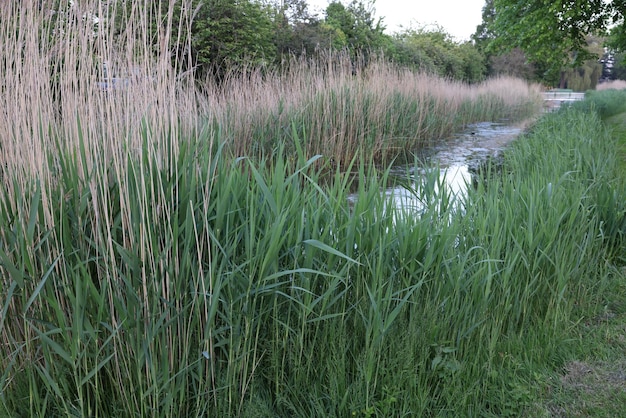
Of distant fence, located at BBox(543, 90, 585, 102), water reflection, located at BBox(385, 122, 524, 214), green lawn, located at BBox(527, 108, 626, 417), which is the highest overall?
distant fence, located at BBox(543, 90, 585, 102)

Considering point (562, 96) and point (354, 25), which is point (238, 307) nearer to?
point (354, 25)

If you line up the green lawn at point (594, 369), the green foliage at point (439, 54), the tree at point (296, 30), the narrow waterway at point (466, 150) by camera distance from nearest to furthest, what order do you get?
the green lawn at point (594, 369), the narrow waterway at point (466, 150), the tree at point (296, 30), the green foliage at point (439, 54)

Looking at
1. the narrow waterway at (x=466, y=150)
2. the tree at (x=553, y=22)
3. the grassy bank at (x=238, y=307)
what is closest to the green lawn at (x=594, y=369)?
the grassy bank at (x=238, y=307)

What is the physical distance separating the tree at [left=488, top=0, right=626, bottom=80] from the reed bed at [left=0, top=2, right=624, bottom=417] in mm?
8501

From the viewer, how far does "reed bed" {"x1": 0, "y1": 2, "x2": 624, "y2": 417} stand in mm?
1724

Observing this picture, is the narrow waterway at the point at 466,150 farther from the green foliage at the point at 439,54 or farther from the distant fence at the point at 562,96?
the distant fence at the point at 562,96

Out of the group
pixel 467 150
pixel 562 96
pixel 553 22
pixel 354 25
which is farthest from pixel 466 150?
pixel 562 96

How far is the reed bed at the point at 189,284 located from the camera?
67.9 inches

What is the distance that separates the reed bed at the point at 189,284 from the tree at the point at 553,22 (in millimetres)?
8501

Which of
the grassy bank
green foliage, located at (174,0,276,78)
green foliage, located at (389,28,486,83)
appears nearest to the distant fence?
green foliage, located at (389,28,486,83)

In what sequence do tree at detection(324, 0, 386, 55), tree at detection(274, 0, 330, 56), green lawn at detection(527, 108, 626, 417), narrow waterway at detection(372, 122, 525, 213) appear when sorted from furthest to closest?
tree at detection(324, 0, 386, 55) < tree at detection(274, 0, 330, 56) < narrow waterway at detection(372, 122, 525, 213) < green lawn at detection(527, 108, 626, 417)

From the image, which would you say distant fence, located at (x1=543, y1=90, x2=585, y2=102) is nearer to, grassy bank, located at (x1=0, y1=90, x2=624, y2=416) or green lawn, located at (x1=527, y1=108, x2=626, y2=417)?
green lawn, located at (x1=527, y1=108, x2=626, y2=417)

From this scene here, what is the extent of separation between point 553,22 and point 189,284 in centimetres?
1023

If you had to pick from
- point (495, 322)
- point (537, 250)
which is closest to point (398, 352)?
point (495, 322)
